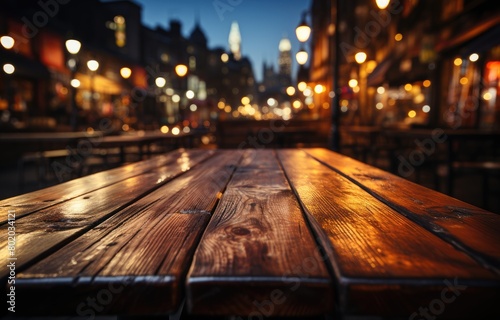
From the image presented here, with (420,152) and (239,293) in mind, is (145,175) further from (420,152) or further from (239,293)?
(420,152)

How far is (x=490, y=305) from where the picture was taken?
0.68 m

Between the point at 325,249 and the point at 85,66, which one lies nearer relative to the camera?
the point at 325,249

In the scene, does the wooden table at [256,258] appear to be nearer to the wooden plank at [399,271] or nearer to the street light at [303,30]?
the wooden plank at [399,271]

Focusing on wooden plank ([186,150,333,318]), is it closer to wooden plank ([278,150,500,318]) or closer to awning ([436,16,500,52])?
wooden plank ([278,150,500,318])

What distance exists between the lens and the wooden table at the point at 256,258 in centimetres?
68

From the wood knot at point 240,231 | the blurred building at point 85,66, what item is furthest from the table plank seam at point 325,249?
the blurred building at point 85,66

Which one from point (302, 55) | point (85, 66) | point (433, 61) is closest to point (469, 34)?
point (433, 61)

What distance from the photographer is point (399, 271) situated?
2.34 feet

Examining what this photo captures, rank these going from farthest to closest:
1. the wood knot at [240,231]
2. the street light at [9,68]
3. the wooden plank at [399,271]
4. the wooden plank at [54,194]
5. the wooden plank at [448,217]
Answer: the street light at [9,68], the wooden plank at [54,194], the wood knot at [240,231], the wooden plank at [448,217], the wooden plank at [399,271]

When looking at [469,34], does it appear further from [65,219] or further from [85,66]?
[85,66]

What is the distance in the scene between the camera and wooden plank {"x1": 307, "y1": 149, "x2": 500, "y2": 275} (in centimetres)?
82

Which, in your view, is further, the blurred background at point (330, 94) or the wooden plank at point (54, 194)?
the blurred background at point (330, 94)

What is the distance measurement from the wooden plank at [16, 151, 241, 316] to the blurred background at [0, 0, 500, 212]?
403 centimetres

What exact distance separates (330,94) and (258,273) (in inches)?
293
